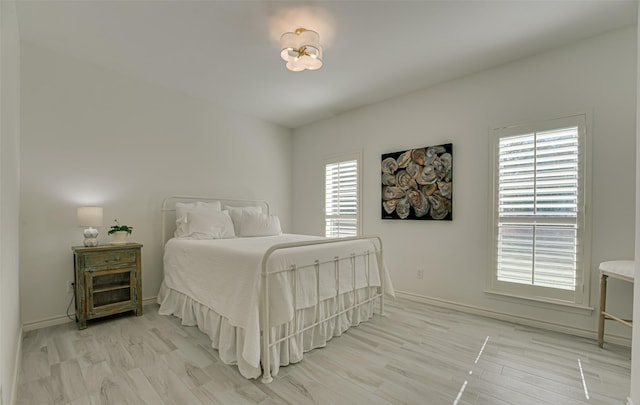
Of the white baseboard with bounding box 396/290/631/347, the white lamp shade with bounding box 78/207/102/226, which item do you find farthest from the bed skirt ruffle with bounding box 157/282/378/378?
the white lamp shade with bounding box 78/207/102/226

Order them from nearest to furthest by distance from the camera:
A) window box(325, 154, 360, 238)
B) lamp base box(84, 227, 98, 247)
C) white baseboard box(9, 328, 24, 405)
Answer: white baseboard box(9, 328, 24, 405), lamp base box(84, 227, 98, 247), window box(325, 154, 360, 238)

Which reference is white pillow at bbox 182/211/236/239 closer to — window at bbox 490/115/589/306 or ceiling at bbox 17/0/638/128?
ceiling at bbox 17/0/638/128

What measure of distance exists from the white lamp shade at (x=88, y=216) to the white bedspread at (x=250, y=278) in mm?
742

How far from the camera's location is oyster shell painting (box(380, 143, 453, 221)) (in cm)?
335

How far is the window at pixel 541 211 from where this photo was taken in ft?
8.42

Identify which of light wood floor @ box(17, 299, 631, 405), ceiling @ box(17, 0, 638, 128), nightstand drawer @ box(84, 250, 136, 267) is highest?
ceiling @ box(17, 0, 638, 128)

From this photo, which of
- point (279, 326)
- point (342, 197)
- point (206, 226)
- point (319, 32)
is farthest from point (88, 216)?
point (342, 197)

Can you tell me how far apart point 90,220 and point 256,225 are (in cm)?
172

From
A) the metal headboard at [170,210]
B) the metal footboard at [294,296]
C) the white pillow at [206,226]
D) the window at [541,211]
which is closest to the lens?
the metal footboard at [294,296]

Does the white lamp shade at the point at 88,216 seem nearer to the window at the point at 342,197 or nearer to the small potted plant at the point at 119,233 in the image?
the small potted plant at the point at 119,233

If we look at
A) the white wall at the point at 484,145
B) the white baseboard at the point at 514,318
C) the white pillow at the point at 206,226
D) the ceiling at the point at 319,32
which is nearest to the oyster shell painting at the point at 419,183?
the white wall at the point at 484,145

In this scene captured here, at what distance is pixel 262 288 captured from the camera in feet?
6.48

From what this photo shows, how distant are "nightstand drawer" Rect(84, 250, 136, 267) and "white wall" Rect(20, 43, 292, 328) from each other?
0.39m

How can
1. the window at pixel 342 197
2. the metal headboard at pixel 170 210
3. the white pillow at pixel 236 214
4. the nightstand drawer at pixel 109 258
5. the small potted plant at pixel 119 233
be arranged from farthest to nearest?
the window at pixel 342 197 < the white pillow at pixel 236 214 < the metal headboard at pixel 170 210 < the small potted plant at pixel 119 233 < the nightstand drawer at pixel 109 258
